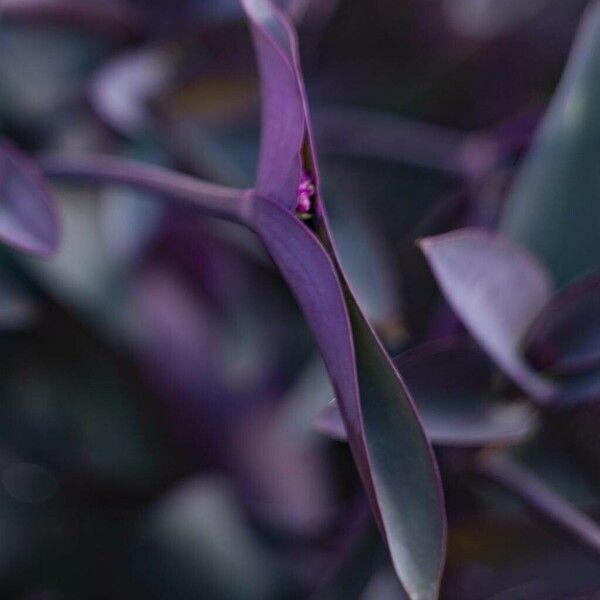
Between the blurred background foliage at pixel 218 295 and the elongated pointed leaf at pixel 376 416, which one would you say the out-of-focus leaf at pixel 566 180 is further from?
the elongated pointed leaf at pixel 376 416

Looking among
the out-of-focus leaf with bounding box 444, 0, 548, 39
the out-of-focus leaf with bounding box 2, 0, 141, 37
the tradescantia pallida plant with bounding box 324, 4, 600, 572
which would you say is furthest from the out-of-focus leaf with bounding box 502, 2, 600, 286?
the out-of-focus leaf with bounding box 2, 0, 141, 37

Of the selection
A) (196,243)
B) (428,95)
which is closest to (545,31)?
(428,95)

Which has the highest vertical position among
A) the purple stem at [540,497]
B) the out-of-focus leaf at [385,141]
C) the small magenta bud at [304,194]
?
the small magenta bud at [304,194]

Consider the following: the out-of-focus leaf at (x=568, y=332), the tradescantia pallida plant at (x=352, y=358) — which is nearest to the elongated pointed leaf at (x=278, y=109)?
the tradescantia pallida plant at (x=352, y=358)

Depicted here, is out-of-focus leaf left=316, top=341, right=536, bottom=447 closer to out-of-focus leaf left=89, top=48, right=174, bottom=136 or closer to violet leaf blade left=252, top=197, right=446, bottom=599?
violet leaf blade left=252, top=197, right=446, bottom=599

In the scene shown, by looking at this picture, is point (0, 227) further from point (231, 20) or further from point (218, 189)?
point (231, 20)

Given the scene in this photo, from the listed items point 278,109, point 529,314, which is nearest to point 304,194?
point 278,109

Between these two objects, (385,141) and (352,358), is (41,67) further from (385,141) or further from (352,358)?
(352,358)
